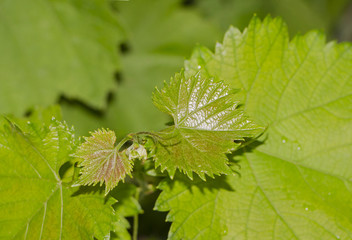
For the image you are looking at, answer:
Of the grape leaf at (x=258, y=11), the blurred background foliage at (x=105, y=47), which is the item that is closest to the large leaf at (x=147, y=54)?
the blurred background foliage at (x=105, y=47)

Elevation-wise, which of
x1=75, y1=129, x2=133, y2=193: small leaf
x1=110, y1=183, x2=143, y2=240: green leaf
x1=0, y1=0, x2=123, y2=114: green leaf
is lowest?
x1=110, y1=183, x2=143, y2=240: green leaf

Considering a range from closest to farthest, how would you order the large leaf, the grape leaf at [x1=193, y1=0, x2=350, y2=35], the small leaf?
the small leaf < the large leaf < the grape leaf at [x1=193, y1=0, x2=350, y2=35]

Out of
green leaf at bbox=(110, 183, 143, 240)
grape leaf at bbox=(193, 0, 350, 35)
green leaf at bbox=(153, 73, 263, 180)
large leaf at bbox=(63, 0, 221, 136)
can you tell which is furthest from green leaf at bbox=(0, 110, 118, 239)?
grape leaf at bbox=(193, 0, 350, 35)

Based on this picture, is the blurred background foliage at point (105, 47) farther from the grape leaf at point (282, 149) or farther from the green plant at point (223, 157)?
the grape leaf at point (282, 149)

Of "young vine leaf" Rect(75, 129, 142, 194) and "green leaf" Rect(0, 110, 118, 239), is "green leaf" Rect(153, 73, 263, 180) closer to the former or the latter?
"young vine leaf" Rect(75, 129, 142, 194)

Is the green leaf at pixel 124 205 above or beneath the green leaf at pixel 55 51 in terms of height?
beneath

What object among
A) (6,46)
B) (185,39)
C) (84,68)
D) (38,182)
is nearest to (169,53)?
(185,39)

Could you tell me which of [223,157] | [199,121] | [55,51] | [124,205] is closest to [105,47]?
[55,51]
